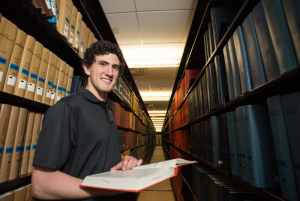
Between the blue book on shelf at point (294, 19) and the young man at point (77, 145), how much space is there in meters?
0.75

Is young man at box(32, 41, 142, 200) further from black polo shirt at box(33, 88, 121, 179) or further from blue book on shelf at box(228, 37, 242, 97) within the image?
blue book on shelf at box(228, 37, 242, 97)

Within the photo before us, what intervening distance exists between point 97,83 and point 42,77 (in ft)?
0.97

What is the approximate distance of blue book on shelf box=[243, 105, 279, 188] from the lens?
589mm

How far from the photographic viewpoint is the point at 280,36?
0.51 meters

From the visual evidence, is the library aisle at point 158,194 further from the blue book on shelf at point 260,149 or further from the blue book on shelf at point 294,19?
the blue book on shelf at point 294,19

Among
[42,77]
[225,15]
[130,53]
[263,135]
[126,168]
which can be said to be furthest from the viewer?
[130,53]

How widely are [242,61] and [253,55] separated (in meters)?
0.07

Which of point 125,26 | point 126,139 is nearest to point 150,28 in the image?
point 125,26

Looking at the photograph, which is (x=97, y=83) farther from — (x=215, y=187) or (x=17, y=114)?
(x=215, y=187)

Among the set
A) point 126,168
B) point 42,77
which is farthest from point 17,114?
point 126,168

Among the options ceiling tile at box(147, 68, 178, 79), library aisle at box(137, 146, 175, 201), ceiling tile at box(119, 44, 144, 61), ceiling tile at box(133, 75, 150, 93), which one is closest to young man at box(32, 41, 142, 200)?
ceiling tile at box(119, 44, 144, 61)

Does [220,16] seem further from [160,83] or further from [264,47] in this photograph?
[160,83]

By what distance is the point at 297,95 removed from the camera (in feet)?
1.51

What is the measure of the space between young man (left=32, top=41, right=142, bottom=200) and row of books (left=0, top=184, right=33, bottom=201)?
285mm
